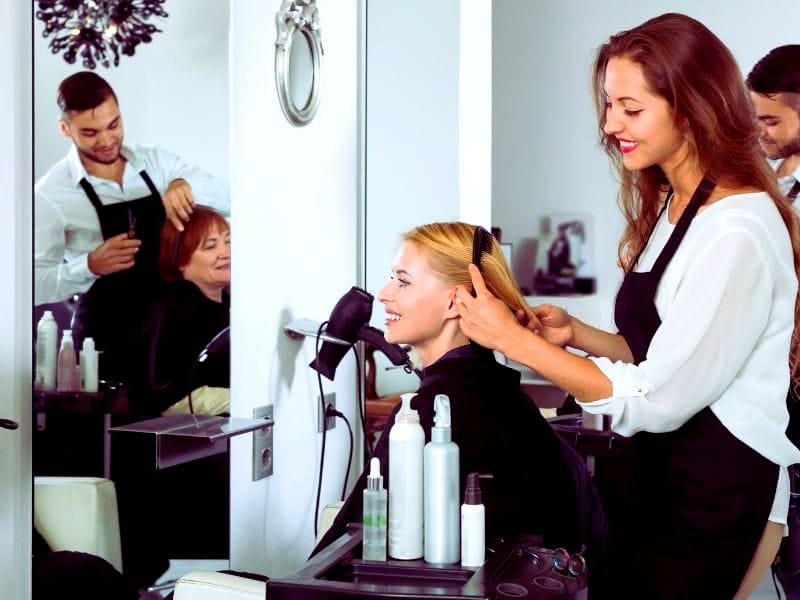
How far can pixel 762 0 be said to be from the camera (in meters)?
3.64

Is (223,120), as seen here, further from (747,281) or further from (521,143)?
(521,143)

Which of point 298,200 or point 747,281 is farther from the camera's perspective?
point 298,200

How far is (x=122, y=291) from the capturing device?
1.98 metres

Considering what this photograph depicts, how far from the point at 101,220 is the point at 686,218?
1096 mm

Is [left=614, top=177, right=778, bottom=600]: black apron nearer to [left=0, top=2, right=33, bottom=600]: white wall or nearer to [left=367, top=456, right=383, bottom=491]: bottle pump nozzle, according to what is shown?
[left=367, top=456, right=383, bottom=491]: bottle pump nozzle

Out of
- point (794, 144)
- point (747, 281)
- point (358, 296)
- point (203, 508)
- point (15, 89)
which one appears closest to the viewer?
point (747, 281)

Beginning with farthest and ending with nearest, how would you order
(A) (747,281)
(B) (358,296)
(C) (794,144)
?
1. (C) (794,144)
2. (B) (358,296)
3. (A) (747,281)

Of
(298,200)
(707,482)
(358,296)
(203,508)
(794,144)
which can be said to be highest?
(794,144)

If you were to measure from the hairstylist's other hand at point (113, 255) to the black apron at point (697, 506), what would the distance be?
102 centimetres

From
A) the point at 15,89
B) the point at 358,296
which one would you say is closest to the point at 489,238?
the point at 358,296

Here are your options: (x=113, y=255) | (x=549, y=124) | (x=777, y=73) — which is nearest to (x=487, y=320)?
(x=113, y=255)

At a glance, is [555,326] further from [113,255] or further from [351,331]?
[113,255]

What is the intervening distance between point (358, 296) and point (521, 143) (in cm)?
191

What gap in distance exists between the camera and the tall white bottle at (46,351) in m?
1.80
